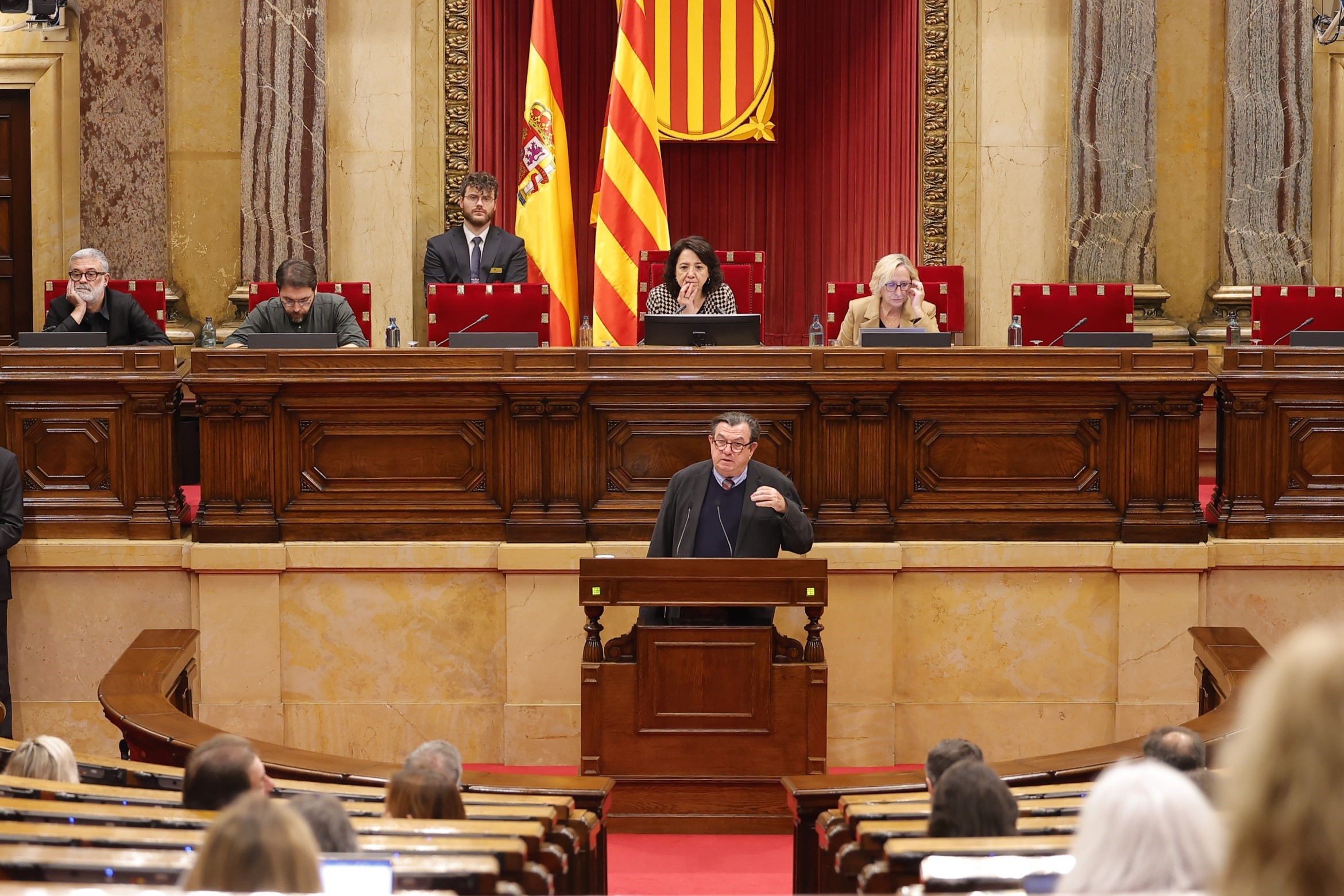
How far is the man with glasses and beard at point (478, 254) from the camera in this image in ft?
25.1

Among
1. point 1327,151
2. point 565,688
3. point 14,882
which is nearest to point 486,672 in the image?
point 565,688

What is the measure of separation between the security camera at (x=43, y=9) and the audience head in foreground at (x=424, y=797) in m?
6.23

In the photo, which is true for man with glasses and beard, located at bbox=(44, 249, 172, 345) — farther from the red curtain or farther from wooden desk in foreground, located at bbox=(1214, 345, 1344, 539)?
wooden desk in foreground, located at bbox=(1214, 345, 1344, 539)

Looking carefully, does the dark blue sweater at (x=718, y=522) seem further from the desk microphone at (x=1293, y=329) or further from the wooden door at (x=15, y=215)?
the wooden door at (x=15, y=215)

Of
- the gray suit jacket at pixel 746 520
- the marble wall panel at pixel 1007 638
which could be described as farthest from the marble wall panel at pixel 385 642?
the marble wall panel at pixel 1007 638

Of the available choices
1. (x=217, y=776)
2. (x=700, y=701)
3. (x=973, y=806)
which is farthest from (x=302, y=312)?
(x=973, y=806)

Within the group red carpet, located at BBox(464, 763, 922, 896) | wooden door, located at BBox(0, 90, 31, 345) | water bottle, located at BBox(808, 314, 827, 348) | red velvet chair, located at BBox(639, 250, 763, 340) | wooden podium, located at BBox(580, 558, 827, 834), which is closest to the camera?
red carpet, located at BBox(464, 763, 922, 896)

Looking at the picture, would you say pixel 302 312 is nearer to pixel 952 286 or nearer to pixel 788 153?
pixel 952 286

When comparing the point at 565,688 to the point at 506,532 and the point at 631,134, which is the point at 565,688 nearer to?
the point at 506,532

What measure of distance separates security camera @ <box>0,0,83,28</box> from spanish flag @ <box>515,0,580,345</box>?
2.46 metres

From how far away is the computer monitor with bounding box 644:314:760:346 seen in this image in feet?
19.7

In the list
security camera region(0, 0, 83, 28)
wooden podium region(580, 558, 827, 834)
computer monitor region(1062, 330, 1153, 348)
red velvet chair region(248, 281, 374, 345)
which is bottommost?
wooden podium region(580, 558, 827, 834)

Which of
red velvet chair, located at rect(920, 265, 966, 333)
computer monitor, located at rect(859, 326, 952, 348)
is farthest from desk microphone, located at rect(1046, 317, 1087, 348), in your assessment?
computer monitor, located at rect(859, 326, 952, 348)

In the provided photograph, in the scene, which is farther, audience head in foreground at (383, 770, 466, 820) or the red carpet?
the red carpet
